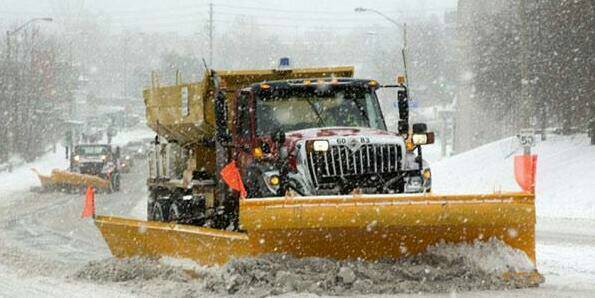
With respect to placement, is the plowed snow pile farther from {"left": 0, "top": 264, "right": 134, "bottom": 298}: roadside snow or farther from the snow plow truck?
{"left": 0, "top": 264, "right": 134, "bottom": 298}: roadside snow

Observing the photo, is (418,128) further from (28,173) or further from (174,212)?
(28,173)

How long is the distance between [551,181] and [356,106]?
628 inches

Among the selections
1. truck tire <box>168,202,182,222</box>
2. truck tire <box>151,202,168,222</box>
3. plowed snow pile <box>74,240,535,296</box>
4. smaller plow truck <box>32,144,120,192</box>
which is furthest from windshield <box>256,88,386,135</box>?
smaller plow truck <box>32,144,120,192</box>

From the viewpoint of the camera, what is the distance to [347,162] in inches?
403

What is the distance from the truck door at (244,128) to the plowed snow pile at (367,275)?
184 cm

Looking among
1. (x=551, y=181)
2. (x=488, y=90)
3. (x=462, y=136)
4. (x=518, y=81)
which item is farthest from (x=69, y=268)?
(x=462, y=136)

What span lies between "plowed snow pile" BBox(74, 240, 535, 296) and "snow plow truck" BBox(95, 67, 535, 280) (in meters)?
0.12

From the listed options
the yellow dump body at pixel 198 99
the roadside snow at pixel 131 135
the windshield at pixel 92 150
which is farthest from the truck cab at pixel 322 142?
the roadside snow at pixel 131 135

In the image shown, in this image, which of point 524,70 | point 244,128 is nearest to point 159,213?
point 244,128

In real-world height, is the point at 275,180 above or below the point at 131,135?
above

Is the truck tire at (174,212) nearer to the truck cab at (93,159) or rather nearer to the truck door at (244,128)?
the truck door at (244,128)

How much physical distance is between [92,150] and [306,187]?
94.3 feet

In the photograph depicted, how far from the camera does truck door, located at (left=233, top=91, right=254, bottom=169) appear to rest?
37.1 ft

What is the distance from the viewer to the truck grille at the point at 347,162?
10.2 meters
